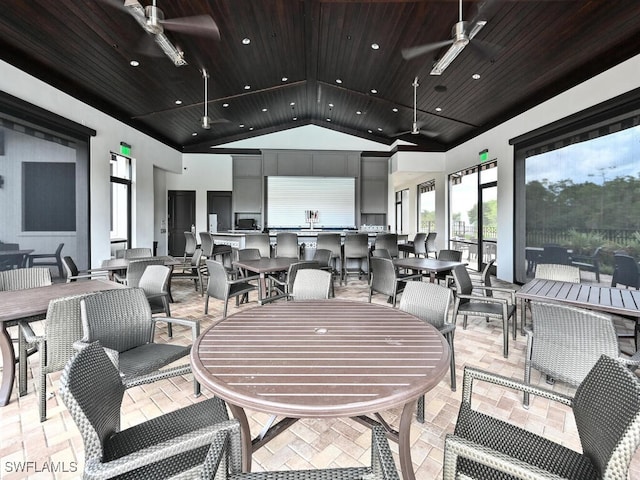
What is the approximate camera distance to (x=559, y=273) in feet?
10.7

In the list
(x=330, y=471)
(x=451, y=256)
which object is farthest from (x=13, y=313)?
(x=451, y=256)

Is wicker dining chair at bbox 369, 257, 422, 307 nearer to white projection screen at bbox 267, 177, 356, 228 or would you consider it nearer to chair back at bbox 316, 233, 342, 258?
chair back at bbox 316, 233, 342, 258

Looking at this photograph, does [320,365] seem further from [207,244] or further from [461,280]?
[207,244]

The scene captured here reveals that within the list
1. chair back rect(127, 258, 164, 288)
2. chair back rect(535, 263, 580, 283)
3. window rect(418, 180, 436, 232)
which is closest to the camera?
chair back rect(535, 263, 580, 283)

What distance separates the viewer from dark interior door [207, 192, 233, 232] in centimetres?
1005

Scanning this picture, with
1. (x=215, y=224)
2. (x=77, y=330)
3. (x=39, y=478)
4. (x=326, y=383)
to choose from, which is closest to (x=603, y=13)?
(x=326, y=383)

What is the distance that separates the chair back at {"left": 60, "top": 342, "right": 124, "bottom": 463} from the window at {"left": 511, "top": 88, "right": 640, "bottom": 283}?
535 centimetres

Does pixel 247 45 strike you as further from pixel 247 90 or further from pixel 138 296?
pixel 138 296

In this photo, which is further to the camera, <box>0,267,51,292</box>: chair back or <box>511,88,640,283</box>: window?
<box>511,88,640,283</box>: window

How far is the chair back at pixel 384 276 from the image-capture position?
365 cm

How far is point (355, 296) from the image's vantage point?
16.5 feet

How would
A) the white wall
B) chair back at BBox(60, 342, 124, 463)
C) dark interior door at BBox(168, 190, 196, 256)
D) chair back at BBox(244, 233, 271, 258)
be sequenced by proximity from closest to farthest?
chair back at BBox(60, 342, 124, 463), the white wall, chair back at BBox(244, 233, 271, 258), dark interior door at BBox(168, 190, 196, 256)

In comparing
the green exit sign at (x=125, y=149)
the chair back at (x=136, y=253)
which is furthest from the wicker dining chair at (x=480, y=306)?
the green exit sign at (x=125, y=149)

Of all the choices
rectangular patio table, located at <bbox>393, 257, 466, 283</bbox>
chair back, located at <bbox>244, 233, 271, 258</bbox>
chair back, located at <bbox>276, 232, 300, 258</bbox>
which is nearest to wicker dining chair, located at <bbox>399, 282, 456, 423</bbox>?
rectangular patio table, located at <bbox>393, 257, 466, 283</bbox>
